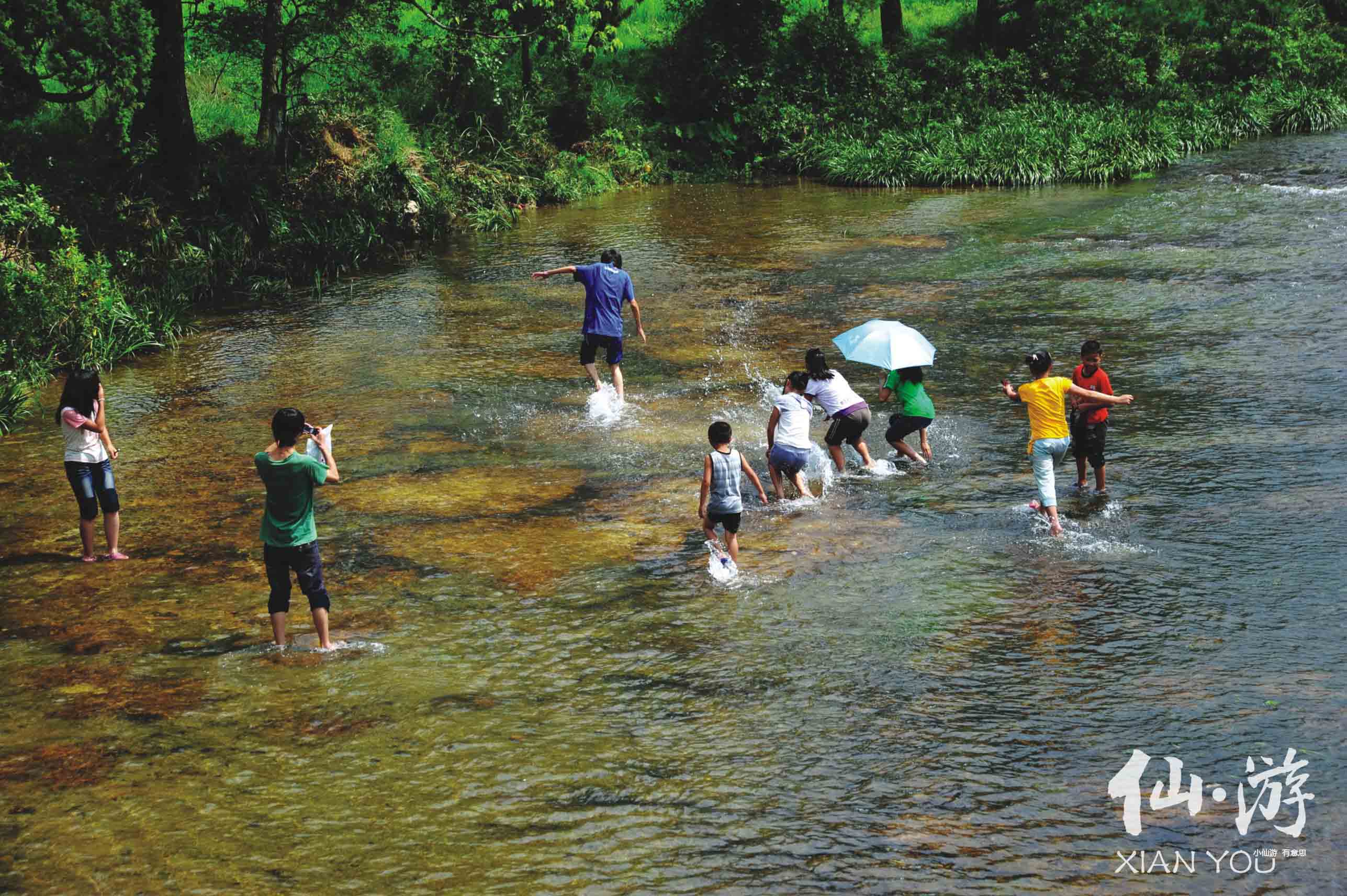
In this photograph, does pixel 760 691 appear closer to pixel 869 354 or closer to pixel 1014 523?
pixel 1014 523

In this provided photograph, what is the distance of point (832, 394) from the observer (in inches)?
439

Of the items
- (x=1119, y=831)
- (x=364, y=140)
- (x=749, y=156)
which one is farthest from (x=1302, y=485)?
(x=749, y=156)

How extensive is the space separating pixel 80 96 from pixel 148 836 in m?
14.9

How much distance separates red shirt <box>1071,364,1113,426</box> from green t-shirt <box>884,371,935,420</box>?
4.81 feet

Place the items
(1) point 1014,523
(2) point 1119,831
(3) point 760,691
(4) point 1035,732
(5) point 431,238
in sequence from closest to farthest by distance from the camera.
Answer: (2) point 1119,831
(4) point 1035,732
(3) point 760,691
(1) point 1014,523
(5) point 431,238

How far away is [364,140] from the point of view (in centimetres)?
2423

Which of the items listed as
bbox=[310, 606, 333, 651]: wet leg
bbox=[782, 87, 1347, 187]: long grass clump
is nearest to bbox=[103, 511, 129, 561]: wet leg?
bbox=[310, 606, 333, 651]: wet leg

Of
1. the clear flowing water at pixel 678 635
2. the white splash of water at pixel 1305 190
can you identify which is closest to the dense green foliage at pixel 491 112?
the white splash of water at pixel 1305 190

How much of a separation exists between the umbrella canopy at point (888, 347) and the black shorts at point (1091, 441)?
4.96 ft

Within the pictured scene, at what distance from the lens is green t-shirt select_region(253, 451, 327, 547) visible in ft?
25.2

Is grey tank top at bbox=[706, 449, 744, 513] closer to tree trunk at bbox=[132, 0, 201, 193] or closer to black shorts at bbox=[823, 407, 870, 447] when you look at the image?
black shorts at bbox=[823, 407, 870, 447]

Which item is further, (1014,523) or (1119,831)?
(1014,523)

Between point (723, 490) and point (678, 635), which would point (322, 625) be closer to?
point (678, 635)

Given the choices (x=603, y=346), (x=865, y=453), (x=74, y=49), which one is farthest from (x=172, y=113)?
(x=865, y=453)
